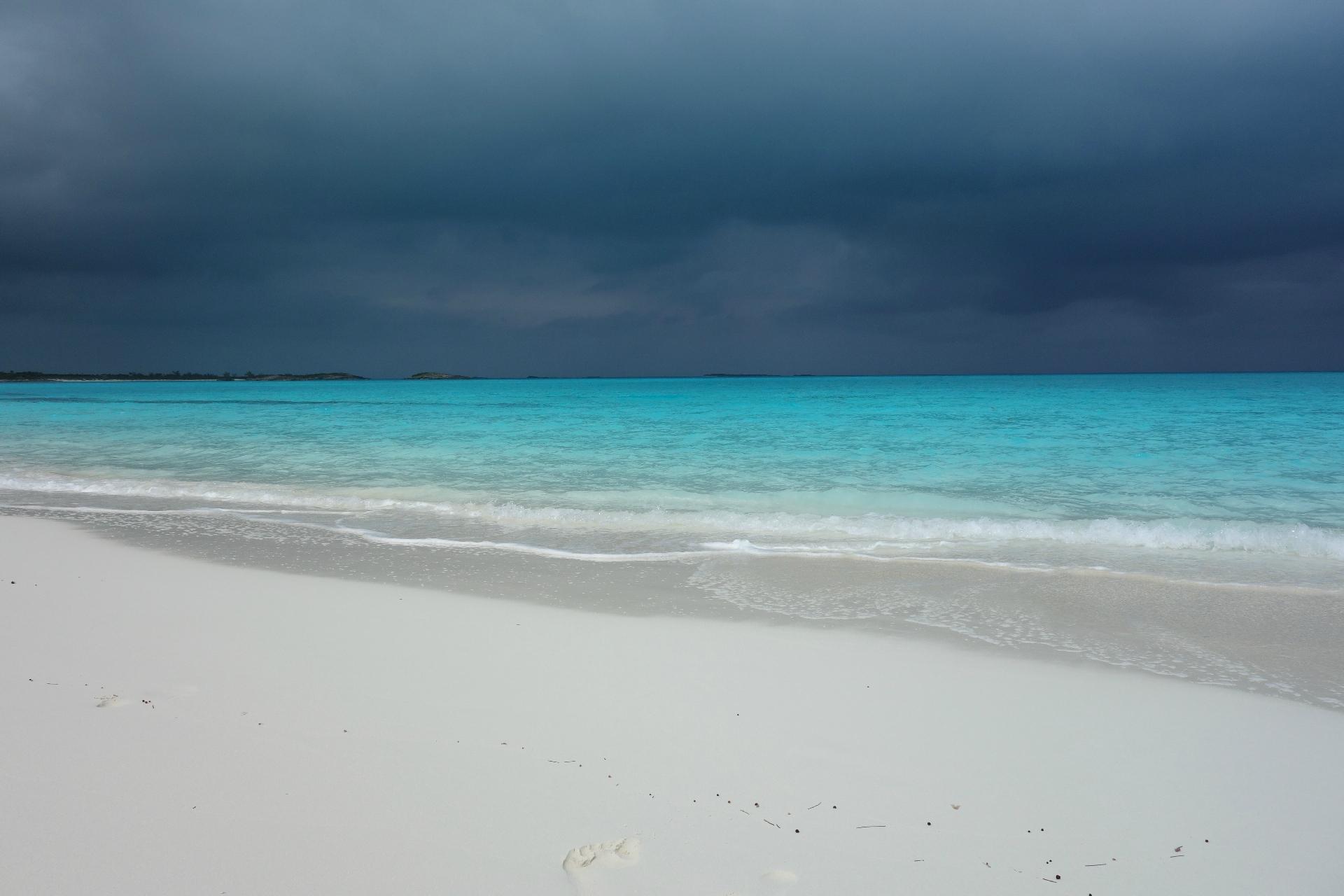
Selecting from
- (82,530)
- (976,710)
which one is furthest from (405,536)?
(976,710)

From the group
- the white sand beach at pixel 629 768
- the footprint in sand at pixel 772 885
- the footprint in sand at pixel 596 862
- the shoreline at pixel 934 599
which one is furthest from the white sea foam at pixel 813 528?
the footprint in sand at pixel 772 885

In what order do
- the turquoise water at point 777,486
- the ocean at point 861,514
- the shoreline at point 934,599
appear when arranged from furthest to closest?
the turquoise water at point 777,486, the ocean at point 861,514, the shoreline at point 934,599

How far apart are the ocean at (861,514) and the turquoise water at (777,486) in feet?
0.28

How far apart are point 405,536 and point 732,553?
192 inches

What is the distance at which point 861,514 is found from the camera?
11891 mm

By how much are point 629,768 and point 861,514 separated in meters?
8.87

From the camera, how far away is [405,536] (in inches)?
401

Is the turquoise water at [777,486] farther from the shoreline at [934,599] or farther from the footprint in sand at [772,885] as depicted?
the footprint in sand at [772,885]

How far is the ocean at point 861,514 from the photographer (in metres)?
6.70

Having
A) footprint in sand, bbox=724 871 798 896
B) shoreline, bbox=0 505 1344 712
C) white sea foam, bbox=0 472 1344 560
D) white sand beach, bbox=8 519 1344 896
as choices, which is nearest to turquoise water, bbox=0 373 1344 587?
white sea foam, bbox=0 472 1344 560

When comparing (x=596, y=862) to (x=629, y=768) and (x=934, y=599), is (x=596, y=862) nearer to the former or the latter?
(x=629, y=768)

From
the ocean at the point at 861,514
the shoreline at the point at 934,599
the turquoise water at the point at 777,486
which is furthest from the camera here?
the turquoise water at the point at 777,486

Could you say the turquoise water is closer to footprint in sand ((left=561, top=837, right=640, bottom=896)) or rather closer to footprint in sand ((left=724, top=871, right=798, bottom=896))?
footprint in sand ((left=561, top=837, right=640, bottom=896))

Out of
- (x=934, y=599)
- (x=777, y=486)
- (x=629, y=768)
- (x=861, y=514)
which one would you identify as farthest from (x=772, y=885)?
(x=777, y=486)
